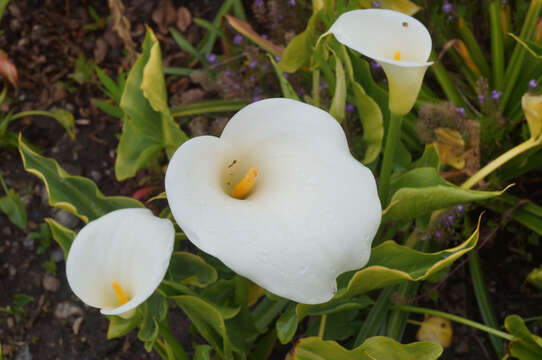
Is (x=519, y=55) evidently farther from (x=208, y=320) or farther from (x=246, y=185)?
(x=208, y=320)

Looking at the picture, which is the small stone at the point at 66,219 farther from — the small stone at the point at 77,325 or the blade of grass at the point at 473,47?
the blade of grass at the point at 473,47

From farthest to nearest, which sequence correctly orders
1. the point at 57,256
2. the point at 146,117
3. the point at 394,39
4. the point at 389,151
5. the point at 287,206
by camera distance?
the point at 57,256
the point at 146,117
the point at 389,151
the point at 394,39
the point at 287,206

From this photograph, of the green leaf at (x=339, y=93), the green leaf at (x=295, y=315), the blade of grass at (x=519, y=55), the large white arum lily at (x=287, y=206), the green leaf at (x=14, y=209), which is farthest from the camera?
the green leaf at (x=14, y=209)

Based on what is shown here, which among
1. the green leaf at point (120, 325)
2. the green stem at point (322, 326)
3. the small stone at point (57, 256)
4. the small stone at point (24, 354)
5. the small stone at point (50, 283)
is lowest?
the small stone at point (24, 354)

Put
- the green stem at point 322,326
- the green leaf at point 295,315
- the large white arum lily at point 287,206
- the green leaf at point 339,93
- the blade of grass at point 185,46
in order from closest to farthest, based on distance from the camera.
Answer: the large white arum lily at point 287,206, the green leaf at point 295,315, the green leaf at point 339,93, the green stem at point 322,326, the blade of grass at point 185,46

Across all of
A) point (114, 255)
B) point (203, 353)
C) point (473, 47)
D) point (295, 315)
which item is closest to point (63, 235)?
point (114, 255)

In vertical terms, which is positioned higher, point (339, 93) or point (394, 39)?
point (394, 39)

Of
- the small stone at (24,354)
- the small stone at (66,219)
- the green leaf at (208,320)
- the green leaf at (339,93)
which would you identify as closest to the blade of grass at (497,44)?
the green leaf at (339,93)
